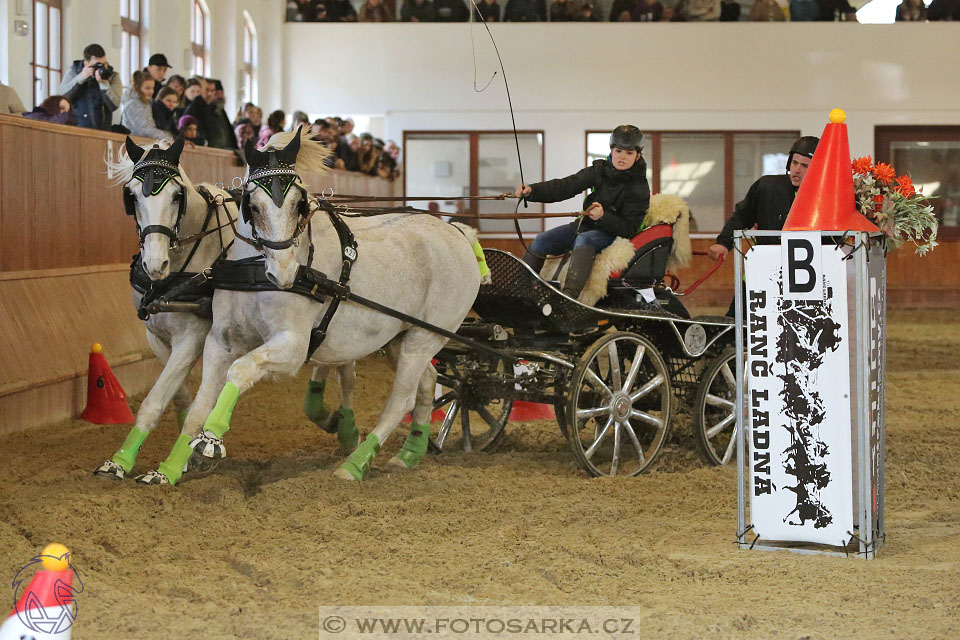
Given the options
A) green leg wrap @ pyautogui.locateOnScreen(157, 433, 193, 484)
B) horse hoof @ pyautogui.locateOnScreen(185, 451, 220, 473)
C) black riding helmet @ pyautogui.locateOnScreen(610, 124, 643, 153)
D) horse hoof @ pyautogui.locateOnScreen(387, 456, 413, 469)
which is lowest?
horse hoof @ pyautogui.locateOnScreen(387, 456, 413, 469)

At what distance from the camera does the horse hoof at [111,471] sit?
18.5 ft

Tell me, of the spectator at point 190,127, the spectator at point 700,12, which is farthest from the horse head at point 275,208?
the spectator at point 700,12

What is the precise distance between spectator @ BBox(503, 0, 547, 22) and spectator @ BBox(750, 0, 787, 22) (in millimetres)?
3922

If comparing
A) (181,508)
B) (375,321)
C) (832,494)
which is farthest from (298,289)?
(832,494)

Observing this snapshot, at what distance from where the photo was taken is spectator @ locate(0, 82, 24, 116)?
10.1m

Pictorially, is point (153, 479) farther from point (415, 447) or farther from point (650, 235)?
point (650, 235)

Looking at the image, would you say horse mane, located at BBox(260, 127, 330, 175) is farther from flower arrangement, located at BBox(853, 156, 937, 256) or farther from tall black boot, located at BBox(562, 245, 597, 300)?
flower arrangement, located at BBox(853, 156, 937, 256)

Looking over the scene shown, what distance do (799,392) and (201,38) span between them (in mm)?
15660

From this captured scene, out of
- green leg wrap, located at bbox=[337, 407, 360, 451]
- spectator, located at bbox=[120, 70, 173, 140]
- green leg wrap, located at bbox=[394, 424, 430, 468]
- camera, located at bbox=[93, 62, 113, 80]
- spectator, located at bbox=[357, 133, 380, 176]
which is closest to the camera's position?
green leg wrap, located at bbox=[394, 424, 430, 468]

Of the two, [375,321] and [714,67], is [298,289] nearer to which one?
[375,321]

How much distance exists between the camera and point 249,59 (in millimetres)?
20688

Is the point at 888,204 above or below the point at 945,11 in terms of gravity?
below

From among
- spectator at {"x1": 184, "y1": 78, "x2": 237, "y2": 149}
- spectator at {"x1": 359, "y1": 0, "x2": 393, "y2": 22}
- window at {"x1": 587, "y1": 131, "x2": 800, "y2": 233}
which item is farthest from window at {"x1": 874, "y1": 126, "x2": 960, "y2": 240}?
spectator at {"x1": 184, "y1": 78, "x2": 237, "y2": 149}

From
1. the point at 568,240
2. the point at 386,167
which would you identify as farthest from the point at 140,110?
the point at 386,167
